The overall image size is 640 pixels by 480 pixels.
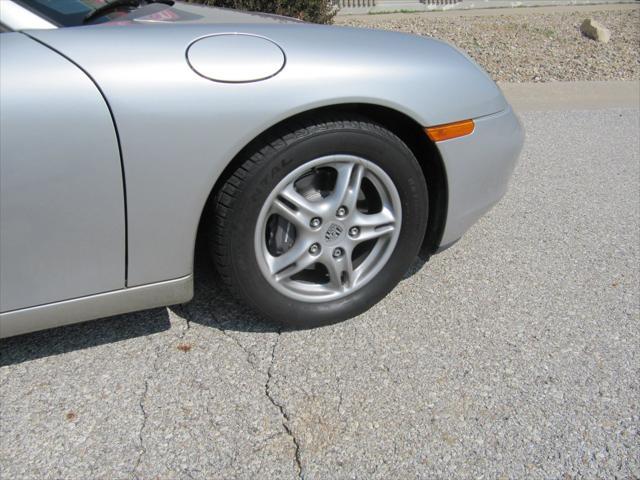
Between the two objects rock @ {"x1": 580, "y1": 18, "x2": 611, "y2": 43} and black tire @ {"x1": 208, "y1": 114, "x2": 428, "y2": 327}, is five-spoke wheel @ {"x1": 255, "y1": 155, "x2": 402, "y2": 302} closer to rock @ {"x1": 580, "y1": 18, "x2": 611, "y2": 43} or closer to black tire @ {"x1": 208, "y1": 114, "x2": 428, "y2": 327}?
black tire @ {"x1": 208, "y1": 114, "x2": 428, "y2": 327}

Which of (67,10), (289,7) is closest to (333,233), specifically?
(67,10)

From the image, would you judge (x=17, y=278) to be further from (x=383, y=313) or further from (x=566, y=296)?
(x=566, y=296)

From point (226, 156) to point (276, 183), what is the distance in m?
0.22

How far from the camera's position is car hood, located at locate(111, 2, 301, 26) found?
2.26 m

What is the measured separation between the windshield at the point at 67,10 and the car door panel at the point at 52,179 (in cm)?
17

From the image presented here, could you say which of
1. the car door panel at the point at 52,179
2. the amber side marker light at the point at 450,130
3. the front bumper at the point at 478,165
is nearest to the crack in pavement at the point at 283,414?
the car door panel at the point at 52,179

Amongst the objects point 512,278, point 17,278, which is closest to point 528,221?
point 512,278

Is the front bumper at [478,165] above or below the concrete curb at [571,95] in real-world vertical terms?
above

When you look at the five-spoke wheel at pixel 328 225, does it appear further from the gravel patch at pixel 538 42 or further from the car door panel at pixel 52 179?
the gravel patch at pixel 538 42

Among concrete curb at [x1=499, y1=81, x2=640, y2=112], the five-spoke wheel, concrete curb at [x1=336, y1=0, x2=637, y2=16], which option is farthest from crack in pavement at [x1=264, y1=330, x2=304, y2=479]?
concrete curb at [x1=336, y1=0, x2=637, y2=16]

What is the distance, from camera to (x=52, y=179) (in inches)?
73.4

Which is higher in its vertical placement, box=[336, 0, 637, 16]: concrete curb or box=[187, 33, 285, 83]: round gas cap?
box=[187, 33, 285, 83]: round gas cap

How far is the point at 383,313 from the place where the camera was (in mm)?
Result: 2717

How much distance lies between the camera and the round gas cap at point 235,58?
2.02 meters
